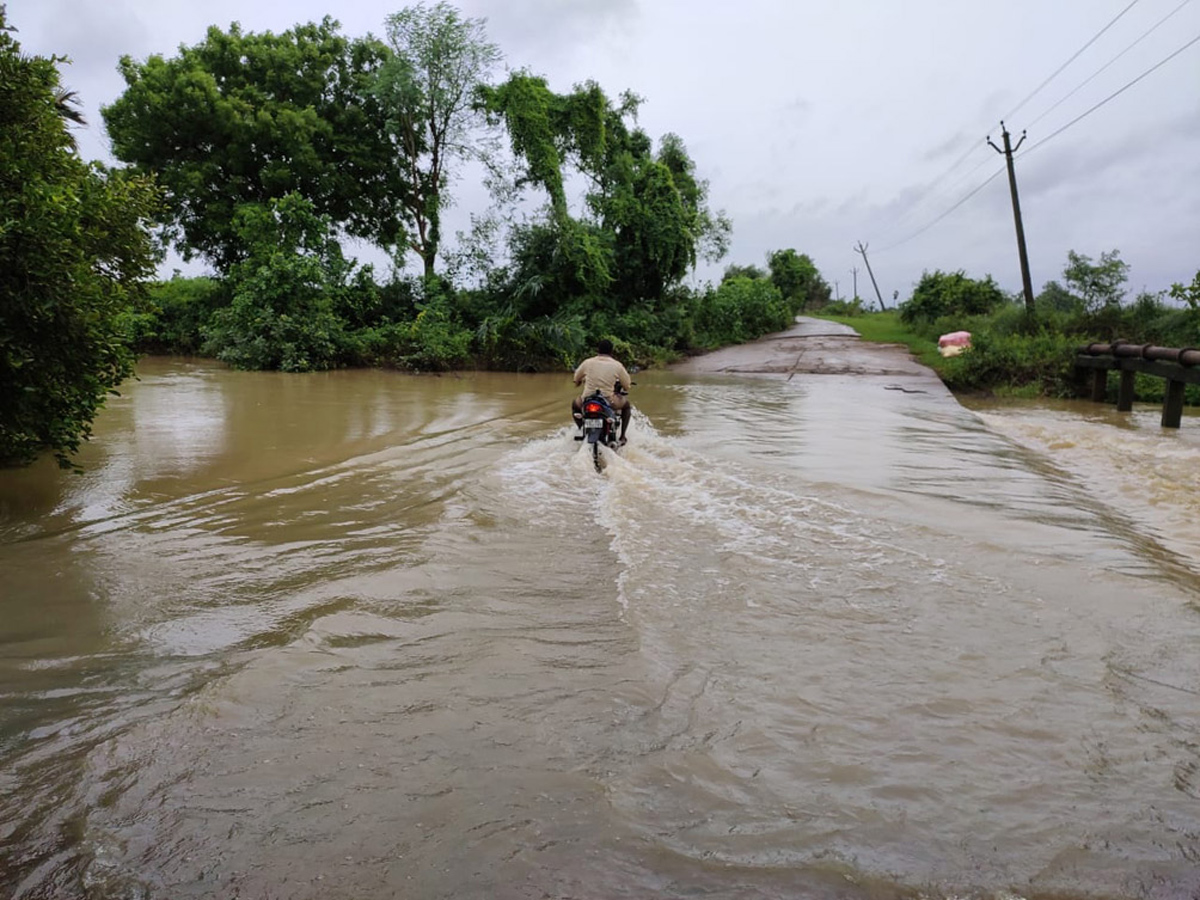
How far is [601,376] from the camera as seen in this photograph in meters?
9.43

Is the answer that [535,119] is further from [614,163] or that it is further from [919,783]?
[919,783]

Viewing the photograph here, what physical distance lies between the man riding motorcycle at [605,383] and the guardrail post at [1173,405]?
1046cm

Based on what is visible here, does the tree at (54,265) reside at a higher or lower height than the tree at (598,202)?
lower

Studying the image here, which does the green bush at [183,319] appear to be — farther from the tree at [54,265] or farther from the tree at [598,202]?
the tree at [54,265]

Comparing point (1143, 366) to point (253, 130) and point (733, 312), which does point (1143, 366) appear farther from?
point (253, 130)

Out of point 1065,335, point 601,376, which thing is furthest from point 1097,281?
point 601,376

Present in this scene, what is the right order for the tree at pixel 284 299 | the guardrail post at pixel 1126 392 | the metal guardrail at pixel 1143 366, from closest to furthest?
the metal guardrail at pixel 1143 366 < the guardrail post at pixel 1126 392 < the tree at pixel 284 299

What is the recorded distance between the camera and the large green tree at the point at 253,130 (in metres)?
28.0

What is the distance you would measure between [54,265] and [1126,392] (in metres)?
18.2

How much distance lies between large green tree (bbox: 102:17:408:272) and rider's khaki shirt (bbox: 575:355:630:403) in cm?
2286

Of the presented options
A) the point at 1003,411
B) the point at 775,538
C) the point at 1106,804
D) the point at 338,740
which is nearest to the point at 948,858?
Answer: the point at 1106,804

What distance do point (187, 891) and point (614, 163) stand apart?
2943 centimetres

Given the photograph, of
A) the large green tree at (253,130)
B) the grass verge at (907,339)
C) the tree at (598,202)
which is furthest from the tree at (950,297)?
the large green tree at (253,130)

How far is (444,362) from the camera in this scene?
2391 cm
